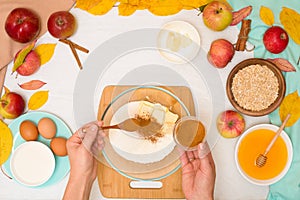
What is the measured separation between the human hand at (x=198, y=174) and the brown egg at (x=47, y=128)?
0.31 metres

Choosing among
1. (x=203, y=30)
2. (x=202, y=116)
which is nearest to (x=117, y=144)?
(x=202, y=116)

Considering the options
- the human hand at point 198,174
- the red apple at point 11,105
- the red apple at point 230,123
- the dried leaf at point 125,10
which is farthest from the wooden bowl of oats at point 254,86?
the red apple at point 11,105

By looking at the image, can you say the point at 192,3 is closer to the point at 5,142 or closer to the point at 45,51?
the point at 45,51

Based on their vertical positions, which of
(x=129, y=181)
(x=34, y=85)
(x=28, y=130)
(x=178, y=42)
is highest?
(x=178, y=42)

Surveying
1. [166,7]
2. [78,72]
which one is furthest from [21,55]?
[166,7]

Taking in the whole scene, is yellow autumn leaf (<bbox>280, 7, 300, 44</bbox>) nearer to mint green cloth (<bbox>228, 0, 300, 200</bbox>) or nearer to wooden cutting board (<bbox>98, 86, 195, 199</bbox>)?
mint green cloth (<bbox>228, 0, 300, 200</bbox>)

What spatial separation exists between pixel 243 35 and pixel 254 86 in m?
0.12

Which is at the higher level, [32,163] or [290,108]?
[290,108]

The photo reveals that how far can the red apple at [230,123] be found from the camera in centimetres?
106

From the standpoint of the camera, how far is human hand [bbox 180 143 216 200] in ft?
3.41

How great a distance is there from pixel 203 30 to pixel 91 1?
28 cm

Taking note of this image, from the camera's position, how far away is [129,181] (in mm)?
1082

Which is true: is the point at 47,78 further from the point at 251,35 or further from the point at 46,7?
the point at 251,35

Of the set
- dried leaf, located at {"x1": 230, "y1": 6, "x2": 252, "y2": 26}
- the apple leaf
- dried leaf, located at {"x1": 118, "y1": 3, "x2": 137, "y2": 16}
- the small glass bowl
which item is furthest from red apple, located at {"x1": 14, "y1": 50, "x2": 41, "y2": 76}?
dried leaf, located at {"x1": 230, "y1": 6, "x2": 252, "y2": 26}
